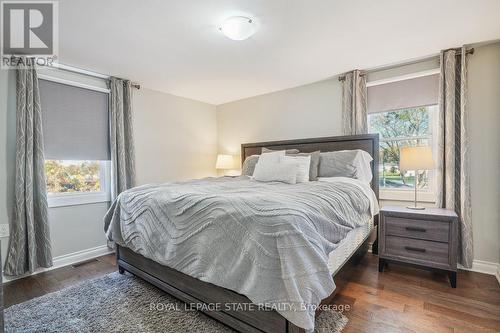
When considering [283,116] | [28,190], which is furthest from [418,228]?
[28,190]

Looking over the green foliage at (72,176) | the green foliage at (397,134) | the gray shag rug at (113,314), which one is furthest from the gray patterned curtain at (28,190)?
the green foliage at (397,134)

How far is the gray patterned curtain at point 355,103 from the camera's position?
3.04 m

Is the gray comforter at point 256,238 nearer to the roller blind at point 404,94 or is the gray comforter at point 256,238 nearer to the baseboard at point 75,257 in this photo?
the baseboard at point 75,257

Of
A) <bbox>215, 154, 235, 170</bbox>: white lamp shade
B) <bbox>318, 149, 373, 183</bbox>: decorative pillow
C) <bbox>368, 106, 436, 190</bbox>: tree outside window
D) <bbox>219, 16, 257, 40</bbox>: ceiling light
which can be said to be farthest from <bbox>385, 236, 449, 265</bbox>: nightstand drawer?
<bbox>215, 154, 235, 170</bbox>: white lamp shade

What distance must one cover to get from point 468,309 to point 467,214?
3.28ft

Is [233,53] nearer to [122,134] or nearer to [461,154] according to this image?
[122,134]

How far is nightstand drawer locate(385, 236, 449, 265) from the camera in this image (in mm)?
2143

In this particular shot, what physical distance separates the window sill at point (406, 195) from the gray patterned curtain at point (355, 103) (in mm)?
793

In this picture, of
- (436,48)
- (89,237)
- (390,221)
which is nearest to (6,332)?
(89,237)

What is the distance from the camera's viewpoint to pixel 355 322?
164 centimetres

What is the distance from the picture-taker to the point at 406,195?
2.87 m

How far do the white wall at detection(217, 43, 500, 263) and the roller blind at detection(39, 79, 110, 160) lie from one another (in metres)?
2.11

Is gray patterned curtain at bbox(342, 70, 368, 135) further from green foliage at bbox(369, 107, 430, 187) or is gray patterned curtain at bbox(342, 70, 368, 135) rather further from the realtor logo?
the realtor logo

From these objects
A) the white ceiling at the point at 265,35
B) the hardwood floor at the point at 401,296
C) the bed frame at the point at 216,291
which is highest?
the white ceiling at the point at 265,35
